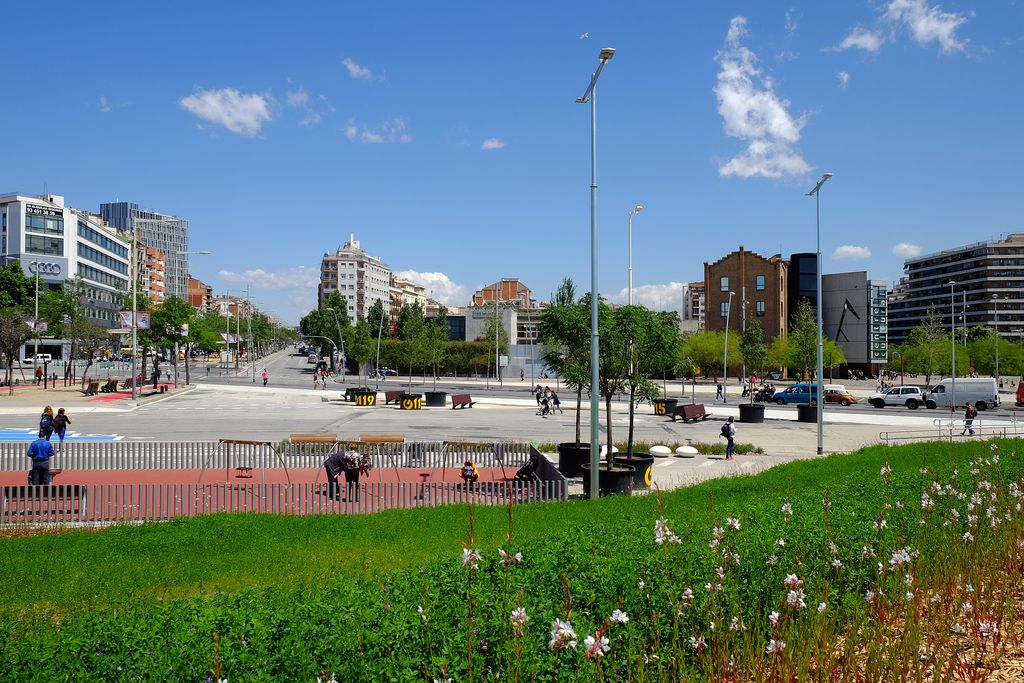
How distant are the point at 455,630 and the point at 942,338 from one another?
86.4m

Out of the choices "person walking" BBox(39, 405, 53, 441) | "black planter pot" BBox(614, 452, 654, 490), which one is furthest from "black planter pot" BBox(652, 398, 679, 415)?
"person walking" BBox(39, 405, 53, 441)

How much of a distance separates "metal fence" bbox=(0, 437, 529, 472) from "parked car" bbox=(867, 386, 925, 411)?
129 ft

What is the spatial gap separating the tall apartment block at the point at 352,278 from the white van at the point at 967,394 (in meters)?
146

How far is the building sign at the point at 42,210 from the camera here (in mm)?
93125

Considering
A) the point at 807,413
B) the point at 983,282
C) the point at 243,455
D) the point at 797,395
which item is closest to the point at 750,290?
the point at 797,395

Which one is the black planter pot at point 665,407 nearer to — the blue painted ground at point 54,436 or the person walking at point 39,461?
the blue painted ground at point 54,436

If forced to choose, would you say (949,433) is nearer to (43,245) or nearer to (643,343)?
(643,343)

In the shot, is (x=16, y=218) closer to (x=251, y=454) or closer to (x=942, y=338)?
(x=251, y=454)

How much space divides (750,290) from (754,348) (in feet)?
71.3

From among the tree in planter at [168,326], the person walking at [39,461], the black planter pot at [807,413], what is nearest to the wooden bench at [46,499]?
the person walking at [39,461]

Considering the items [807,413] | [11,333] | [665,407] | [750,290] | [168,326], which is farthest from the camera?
[750,290]

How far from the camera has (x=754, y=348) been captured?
7400 cm

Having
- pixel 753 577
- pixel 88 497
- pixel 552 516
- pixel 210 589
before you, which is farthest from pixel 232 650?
pixel 88 497

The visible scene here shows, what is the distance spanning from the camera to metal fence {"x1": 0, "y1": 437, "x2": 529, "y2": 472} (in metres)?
19.9
